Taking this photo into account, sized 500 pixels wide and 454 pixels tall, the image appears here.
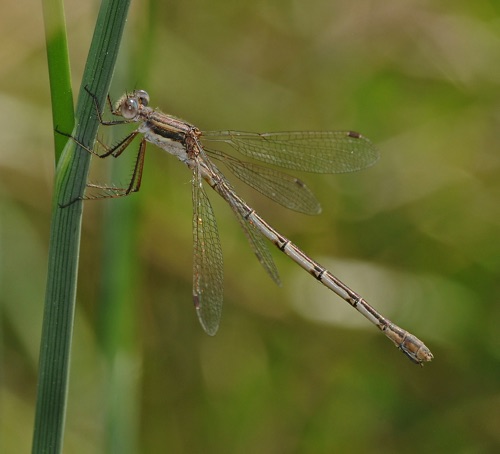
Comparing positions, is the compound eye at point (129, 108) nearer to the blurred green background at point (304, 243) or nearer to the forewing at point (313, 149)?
the forewing at point (313, 149)

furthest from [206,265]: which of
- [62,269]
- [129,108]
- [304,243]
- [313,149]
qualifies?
[304,243]

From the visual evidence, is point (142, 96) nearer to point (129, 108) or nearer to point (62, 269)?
point (129, 108)

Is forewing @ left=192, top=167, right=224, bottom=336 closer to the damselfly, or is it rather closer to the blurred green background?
the damselfly

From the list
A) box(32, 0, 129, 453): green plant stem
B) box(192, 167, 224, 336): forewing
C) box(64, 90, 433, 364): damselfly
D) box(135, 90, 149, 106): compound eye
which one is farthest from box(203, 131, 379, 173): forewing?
box(32, 0, 129, 453): green plant stem

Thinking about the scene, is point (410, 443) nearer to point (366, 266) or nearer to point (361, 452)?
point (361, 452)

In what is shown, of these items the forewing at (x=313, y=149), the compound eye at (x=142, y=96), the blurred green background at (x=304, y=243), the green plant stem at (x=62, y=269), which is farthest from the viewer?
the blurred green background at (x=304, y=243)

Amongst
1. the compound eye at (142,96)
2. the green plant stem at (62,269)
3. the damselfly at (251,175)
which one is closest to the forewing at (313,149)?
the damselfly at (251,175)
